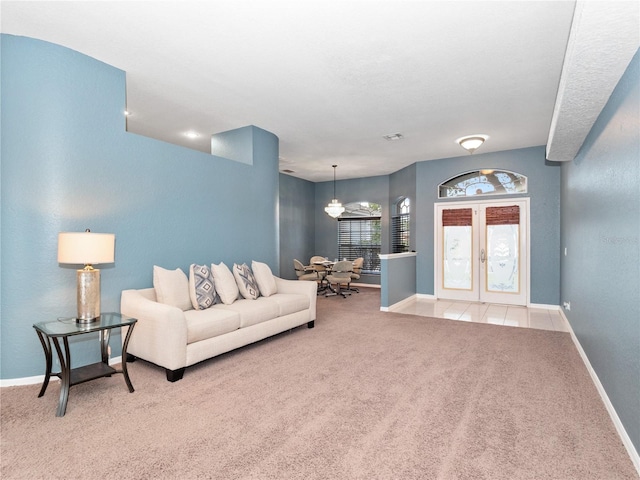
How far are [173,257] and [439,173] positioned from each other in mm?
5703

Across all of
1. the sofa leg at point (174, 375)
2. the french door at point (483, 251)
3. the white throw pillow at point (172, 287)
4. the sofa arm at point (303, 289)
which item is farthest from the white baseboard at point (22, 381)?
the french door at point (483, 251)

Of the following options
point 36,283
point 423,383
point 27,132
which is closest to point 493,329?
point 423,383

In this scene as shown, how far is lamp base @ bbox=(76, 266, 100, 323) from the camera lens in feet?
9.51

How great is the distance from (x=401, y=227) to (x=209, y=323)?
6.63 metres

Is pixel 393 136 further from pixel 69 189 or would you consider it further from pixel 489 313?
pixel 69 189

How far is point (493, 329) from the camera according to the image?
197 inches

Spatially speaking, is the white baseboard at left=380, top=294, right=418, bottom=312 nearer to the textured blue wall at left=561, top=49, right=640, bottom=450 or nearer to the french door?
the french door

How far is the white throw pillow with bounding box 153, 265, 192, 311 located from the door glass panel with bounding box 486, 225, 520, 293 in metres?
5.83

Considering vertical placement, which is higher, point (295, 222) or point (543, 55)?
point (543, 55)

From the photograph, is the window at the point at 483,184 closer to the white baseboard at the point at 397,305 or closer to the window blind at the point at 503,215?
the window blind at the point at 503,215

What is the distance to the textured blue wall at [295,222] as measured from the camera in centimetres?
936

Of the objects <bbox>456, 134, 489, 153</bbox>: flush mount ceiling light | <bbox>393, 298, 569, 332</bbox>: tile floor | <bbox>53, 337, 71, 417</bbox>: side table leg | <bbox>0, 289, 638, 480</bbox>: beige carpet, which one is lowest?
<bbox>393, 298, 569, 332</bbox>: tile floor

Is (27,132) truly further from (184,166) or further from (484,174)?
(484,174)

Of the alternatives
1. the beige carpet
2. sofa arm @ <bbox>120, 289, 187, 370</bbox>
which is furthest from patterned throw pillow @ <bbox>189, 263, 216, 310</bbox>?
the beige carpet
